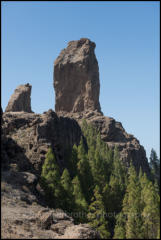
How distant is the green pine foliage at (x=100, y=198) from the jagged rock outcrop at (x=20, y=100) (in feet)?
133

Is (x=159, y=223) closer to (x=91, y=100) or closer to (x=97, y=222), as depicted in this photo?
(x=97, y=222)

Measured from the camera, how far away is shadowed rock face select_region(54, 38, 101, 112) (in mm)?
114062

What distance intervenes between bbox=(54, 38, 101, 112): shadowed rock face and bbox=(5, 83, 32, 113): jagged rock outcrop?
745 inches

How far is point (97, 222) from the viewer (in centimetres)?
3956

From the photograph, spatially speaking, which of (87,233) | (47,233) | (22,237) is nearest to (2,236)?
(22,237)

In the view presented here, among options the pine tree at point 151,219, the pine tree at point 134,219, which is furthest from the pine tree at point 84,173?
the pine tree at point 151,219

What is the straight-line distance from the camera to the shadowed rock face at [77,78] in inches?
4491

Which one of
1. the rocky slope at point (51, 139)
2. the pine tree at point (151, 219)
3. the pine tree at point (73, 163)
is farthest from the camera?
the pine tree at point (73, 163)

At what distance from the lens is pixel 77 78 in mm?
116812

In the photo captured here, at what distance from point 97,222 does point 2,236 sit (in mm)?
23230

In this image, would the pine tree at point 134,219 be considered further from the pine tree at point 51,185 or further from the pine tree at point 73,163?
the pine tree at point 51,185

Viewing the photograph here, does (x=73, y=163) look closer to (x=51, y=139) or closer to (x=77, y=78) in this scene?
(x=51, y=139)

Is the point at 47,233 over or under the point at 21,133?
under

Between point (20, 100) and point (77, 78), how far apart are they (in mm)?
29919
